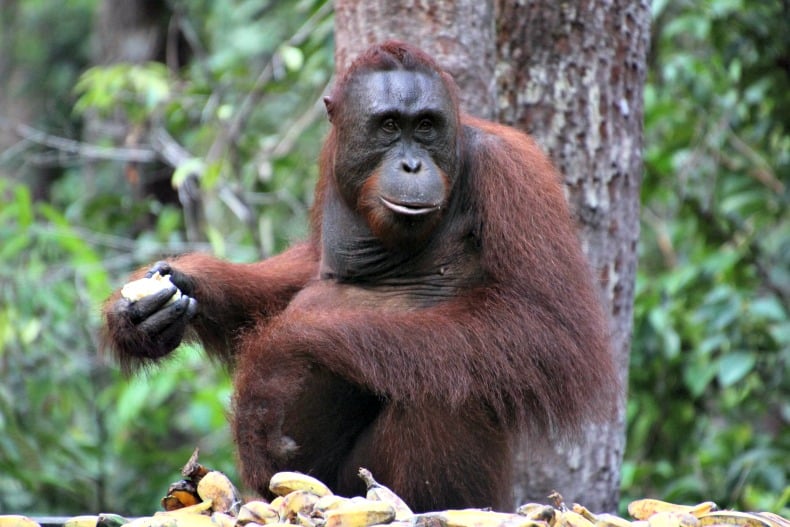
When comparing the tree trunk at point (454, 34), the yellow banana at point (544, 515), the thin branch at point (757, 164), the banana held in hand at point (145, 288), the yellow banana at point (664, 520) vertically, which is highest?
the tree trunk at point (454, 34)

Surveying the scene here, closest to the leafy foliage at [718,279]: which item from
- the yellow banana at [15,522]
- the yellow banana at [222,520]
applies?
the yellow banana at [222,520]

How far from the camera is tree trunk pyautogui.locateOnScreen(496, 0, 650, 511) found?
329 centimetres

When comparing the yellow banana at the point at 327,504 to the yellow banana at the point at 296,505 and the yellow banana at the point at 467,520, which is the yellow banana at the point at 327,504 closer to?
the yellow banana at the point at 296,505

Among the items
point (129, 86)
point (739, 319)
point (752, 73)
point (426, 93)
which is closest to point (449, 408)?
point (426, 93)

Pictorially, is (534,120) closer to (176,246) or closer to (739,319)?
(739,319)

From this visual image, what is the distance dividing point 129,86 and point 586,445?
3.42 metres

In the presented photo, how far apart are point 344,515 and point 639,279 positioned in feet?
9.85

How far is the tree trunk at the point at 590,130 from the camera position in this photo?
3291 mm

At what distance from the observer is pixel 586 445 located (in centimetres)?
330

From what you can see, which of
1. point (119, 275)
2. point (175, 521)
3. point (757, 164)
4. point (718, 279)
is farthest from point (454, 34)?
point (119, 275)

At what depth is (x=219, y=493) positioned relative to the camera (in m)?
2.43

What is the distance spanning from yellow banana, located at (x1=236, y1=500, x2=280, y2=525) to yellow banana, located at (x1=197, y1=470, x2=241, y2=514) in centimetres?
17

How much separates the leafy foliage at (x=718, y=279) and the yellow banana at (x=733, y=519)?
1.98m

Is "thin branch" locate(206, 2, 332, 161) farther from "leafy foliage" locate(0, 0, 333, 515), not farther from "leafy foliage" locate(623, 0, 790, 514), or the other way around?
"leafy foliage" locate(623, 0, 790, 514)
